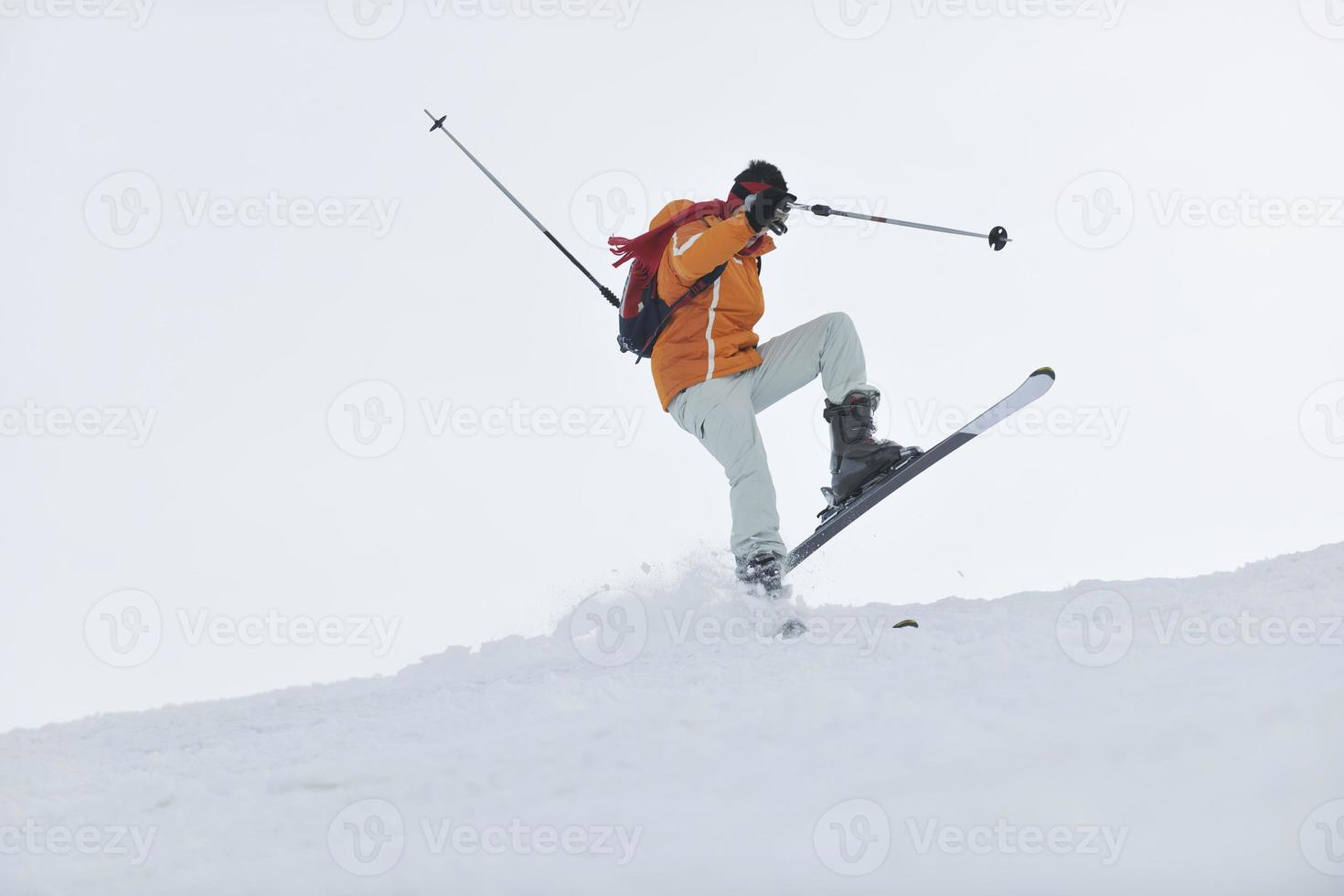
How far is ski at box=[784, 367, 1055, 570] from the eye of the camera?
528cm

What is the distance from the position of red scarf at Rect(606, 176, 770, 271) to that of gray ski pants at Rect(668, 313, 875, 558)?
569 millimetres

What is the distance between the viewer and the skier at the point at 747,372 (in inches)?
204

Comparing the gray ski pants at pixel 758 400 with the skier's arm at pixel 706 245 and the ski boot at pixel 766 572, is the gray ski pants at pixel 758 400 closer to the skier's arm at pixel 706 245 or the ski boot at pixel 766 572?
the ski boot at pixel 766 572

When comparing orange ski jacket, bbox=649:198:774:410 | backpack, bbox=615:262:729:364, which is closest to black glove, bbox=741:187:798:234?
orange ski jacket, bbox=649:198:774:410

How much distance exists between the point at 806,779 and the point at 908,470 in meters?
2.43

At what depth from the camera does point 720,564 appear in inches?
212

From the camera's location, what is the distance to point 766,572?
5102mm

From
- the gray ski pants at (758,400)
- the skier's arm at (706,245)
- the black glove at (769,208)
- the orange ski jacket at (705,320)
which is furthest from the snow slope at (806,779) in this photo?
the black glove at (769,208)

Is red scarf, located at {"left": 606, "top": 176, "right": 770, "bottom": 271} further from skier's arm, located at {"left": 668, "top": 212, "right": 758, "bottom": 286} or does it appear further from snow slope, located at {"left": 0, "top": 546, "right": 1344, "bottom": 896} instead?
snow slope, located at {"left": 0, "top": 546, "right": 1344, "bottom": 896}

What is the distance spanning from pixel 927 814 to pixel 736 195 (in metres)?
3.28

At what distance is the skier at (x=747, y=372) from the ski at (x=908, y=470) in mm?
71

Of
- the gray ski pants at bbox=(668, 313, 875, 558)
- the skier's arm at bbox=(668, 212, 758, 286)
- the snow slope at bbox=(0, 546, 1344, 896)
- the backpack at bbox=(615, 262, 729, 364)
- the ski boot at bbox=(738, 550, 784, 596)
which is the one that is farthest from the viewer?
the backpack at bbox=(615, 262, 729, 364)

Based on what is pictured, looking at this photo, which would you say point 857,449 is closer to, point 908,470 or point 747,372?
point 908,470

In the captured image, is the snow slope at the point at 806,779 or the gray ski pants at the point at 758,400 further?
the gray ski pants at the point at 758,400
